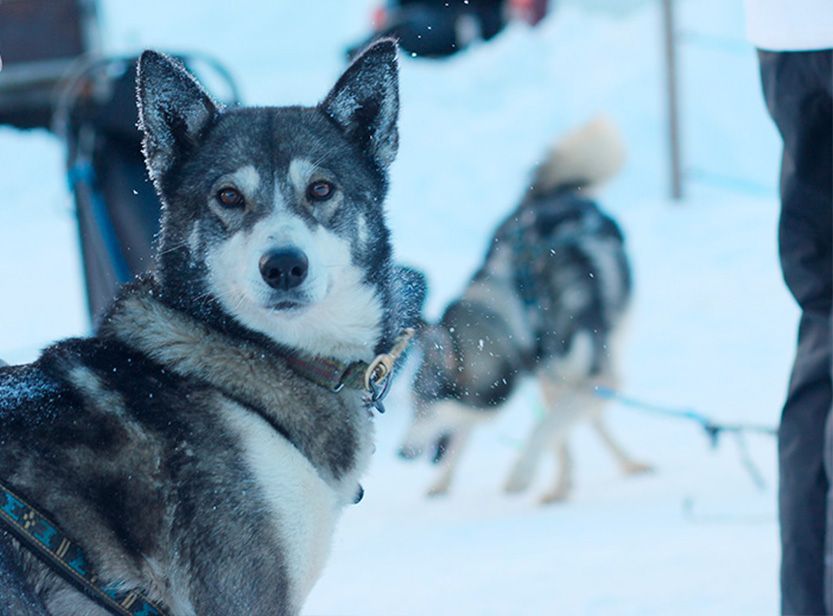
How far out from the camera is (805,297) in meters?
2.14

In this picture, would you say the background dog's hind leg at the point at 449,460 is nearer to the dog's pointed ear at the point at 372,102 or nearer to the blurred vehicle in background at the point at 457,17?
the dog's pointed ear at the point at 372,102

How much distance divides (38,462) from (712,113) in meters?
7.13

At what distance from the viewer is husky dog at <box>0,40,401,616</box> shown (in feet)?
5.61

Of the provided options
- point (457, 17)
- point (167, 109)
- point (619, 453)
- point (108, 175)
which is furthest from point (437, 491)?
point (457, 17)

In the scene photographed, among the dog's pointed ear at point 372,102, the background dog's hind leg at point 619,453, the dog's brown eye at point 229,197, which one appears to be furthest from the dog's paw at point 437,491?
the dog's brown eye at point 229,197

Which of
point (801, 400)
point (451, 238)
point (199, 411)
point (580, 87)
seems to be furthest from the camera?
point (580, 87)

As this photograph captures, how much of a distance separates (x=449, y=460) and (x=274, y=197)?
117 inches

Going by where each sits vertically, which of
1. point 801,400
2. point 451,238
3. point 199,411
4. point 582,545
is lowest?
point 451,238

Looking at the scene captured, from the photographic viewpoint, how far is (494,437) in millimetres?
5449

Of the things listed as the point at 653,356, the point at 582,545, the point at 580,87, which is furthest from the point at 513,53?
the point at 582,545

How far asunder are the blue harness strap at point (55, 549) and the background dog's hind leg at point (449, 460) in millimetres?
2995

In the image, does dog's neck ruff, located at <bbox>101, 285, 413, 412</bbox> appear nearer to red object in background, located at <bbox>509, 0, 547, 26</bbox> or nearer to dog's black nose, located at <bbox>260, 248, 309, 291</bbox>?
dog's black nose, located at <bbox>260, 248, 309, 291</bbox>

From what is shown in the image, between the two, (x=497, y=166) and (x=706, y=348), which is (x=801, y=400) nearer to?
(x=706, y=348)

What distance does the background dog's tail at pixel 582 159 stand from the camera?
4984 mm
